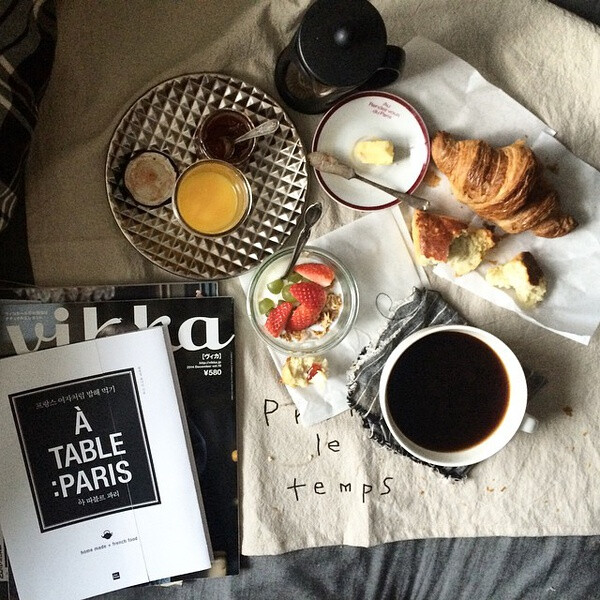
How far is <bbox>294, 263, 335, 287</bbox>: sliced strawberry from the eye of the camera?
3.00ft

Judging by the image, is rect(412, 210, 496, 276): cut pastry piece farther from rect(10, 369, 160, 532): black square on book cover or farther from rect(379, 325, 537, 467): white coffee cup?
rect(10, 369, 160, 532): black square on book cover

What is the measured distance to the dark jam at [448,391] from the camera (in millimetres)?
884

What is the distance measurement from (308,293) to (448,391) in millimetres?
227

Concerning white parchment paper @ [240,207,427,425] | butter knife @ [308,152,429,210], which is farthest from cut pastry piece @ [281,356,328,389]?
butter knife @ [308,152,429,210]

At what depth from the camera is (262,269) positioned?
3.00ft

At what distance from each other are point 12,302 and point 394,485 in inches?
22.7

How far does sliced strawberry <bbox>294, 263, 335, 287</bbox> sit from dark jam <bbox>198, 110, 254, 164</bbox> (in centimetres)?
17

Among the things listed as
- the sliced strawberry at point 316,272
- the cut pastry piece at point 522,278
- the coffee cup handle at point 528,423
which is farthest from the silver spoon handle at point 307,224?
the coffee cup handle at point 528,423

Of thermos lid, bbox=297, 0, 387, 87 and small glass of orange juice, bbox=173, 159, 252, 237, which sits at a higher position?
thermos lid, bbox=297, 0, 387, 87

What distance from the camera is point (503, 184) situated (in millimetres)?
879

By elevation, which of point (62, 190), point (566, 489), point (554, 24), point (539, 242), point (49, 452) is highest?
point (554, 24)

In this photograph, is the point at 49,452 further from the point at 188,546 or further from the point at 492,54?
the point at 492,54

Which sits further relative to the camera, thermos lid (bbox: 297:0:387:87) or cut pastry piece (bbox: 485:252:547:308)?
Result: cut pastry piece (bbox: 485:252:547:308)

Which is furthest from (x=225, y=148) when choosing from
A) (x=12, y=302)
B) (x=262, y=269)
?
(x=12, y=302)
